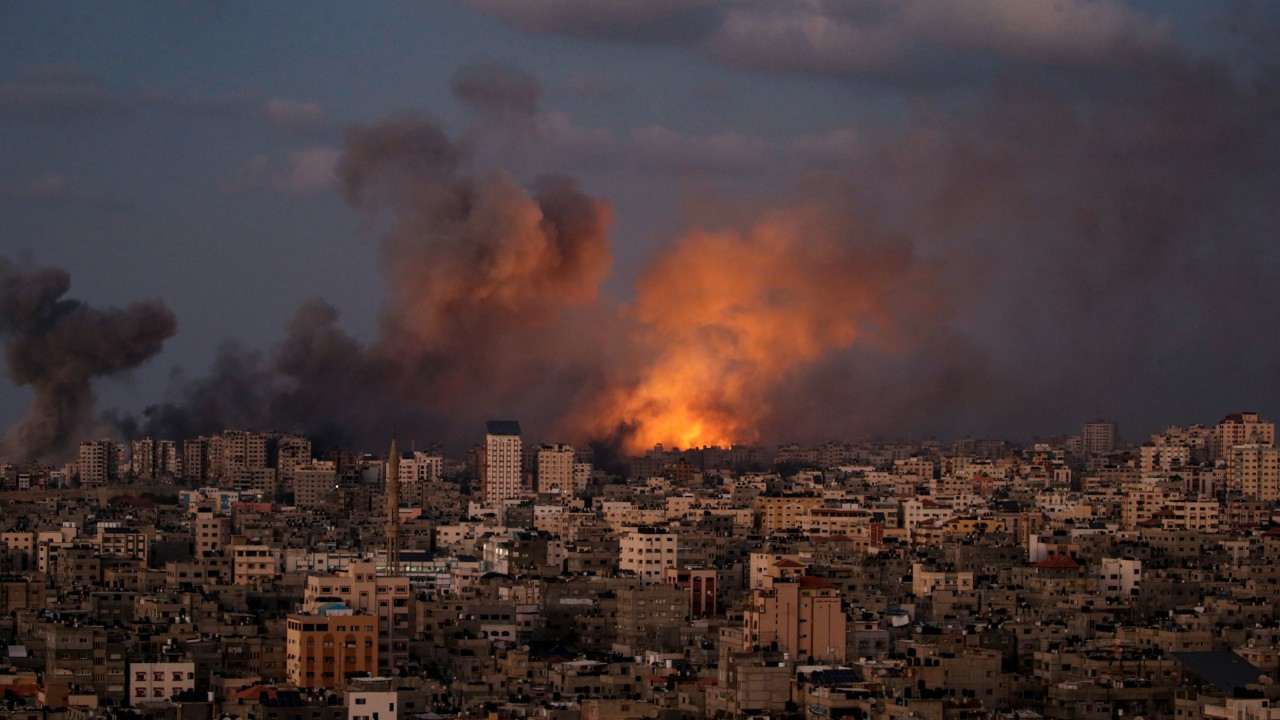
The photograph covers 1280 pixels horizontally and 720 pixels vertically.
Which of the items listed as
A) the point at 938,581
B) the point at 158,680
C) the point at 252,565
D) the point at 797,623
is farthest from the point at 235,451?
the point at 158,680

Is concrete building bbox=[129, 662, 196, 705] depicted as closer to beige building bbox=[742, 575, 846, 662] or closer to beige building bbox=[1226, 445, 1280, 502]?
beige building bbox=[742, 575, 846, 662]

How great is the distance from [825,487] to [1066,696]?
159 ft

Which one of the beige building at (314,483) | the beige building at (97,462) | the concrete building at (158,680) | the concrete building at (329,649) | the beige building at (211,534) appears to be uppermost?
the beige building at (97,462)

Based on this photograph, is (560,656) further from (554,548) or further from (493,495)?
(493,495)

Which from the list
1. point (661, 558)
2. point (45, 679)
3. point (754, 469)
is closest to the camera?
point (45, 679)

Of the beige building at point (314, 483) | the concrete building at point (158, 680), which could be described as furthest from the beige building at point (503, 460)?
the concrete building at point (158, 680)

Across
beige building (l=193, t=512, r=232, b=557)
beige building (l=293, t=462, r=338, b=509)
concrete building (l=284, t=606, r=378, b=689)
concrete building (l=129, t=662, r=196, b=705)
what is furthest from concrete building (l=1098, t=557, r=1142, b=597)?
beige building (l=293, t=462, r=338, b=509)

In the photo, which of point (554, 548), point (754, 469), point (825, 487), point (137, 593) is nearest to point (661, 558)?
point (554, 548)

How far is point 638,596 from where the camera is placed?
42.5 m

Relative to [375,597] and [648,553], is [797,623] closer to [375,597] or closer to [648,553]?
[375,597]

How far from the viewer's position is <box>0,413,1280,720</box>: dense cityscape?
Answer: 32.0 m

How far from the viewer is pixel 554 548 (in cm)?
5416

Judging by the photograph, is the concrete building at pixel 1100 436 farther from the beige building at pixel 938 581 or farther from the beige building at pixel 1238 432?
the beige building at pixel 938 581

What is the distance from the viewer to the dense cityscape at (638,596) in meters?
32.0
